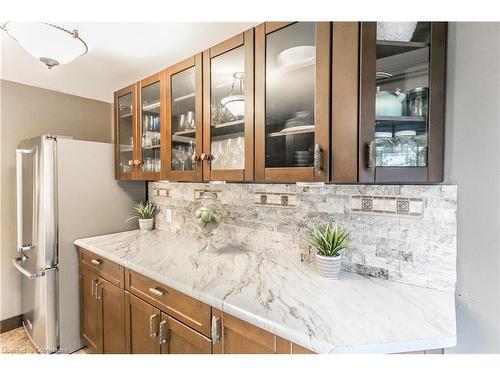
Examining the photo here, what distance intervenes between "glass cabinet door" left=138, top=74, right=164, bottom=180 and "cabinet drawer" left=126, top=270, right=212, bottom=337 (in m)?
0.69

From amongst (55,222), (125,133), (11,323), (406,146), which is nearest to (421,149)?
(406,146)

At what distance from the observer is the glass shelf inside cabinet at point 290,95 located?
96 centimetres

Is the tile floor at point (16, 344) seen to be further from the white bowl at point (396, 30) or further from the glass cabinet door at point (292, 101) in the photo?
the white bowl at point (396, 30)

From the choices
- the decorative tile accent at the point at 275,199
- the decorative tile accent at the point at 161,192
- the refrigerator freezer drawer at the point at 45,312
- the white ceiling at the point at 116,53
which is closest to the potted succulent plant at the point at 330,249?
the decorative tile accent at the point at 275,199

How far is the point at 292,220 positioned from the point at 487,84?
3.17ft

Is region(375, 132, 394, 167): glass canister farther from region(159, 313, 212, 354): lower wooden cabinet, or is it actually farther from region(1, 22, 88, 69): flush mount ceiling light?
region(1, 22, 88, 69): flush mount ceiling light

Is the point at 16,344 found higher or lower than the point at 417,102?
lower

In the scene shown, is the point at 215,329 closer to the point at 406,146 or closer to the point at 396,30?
the point at 406,146

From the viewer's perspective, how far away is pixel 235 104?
3.97ft

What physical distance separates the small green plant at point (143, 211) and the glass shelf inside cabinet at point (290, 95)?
4.74 feet

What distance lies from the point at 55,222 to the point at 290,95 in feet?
5.86

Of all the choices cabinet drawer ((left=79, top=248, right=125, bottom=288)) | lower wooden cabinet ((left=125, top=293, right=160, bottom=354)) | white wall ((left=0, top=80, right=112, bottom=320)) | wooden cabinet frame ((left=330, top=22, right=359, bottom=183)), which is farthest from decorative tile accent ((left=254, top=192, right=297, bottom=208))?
white wall ((left=0, top=80, right=112, bottom=320))

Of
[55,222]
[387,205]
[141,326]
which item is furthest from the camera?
[55,222]

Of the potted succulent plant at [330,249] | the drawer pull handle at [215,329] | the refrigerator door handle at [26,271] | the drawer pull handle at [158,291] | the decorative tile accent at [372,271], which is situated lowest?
the refrigerator door handle at [26,271]
